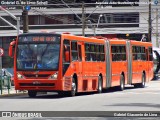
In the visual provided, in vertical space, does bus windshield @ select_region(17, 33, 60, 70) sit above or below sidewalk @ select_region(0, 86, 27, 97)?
above

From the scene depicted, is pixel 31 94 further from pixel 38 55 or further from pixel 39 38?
pixel 39 38

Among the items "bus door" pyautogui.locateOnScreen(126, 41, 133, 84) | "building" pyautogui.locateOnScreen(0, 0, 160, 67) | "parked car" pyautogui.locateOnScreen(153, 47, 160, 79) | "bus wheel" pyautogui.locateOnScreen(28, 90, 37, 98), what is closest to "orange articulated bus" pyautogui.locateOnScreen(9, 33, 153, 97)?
"bus wheel" pyautogui.locateOnScreen(28, 90, 37, 98)

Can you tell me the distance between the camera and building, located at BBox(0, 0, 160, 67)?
278 ft

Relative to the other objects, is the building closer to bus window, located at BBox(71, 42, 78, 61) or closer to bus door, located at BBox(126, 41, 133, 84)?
bus door, located at BBox(126, 41, 133, 84)

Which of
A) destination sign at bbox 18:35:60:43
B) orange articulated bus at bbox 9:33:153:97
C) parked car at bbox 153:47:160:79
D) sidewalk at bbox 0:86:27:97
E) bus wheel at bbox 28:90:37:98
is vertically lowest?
parked car at bbox 153:47:160:79

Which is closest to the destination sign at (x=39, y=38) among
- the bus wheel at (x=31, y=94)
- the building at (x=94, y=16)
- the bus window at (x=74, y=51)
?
the bus window at (x=74, y=51)

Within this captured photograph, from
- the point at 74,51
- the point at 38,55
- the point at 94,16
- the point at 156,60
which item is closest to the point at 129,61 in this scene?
the point at 74,51

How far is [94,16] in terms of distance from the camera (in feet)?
284

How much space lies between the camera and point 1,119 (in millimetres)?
16562

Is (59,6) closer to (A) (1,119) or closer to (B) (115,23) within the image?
(B) (115,23)

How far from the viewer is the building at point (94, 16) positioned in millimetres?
84750

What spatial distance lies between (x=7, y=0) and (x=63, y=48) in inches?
2345

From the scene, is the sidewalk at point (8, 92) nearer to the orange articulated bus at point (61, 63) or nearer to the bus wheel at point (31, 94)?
the bus wheel at point (31, 94)

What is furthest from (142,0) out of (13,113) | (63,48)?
(13,113)
